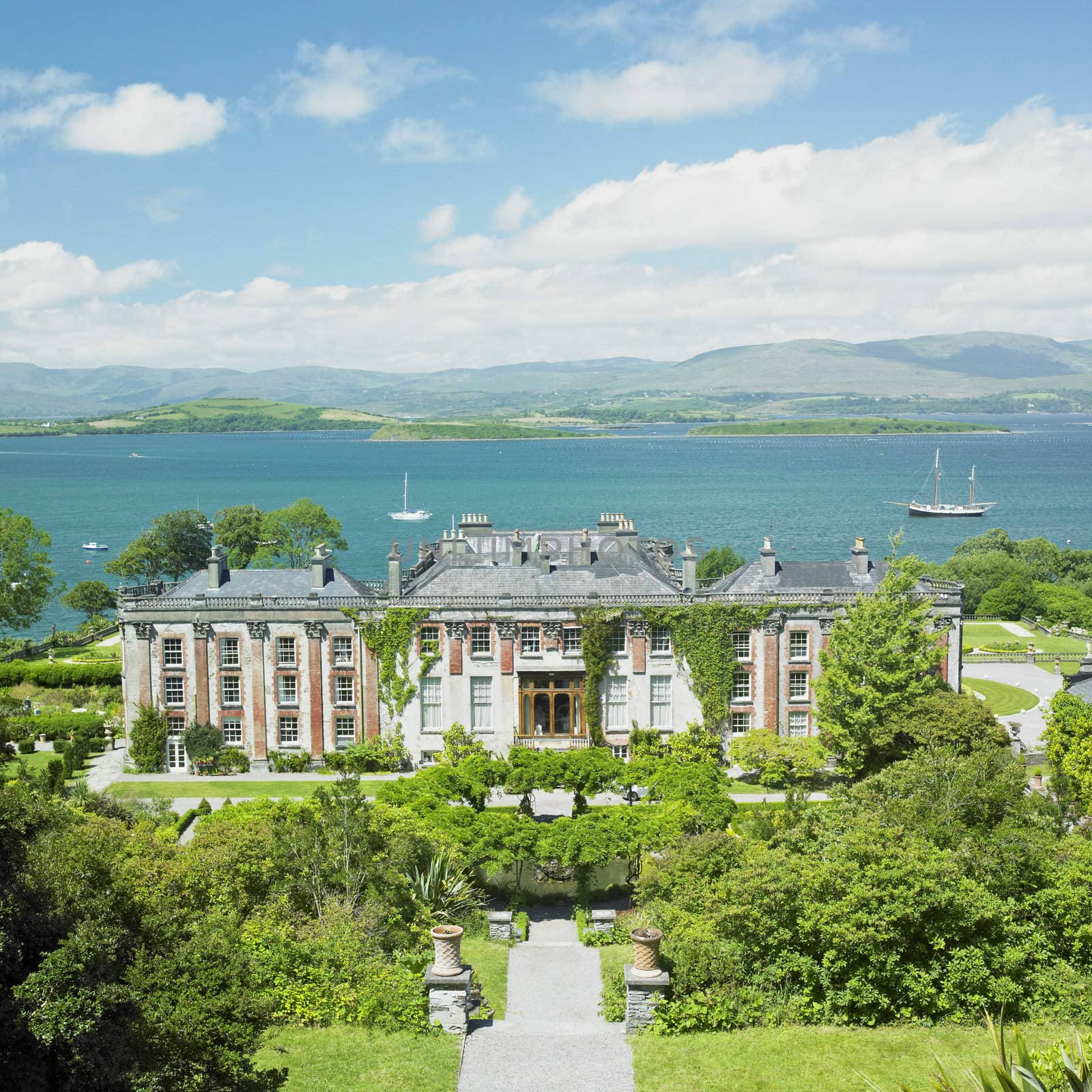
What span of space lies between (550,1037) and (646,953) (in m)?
3.01

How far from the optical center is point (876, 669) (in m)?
50.8

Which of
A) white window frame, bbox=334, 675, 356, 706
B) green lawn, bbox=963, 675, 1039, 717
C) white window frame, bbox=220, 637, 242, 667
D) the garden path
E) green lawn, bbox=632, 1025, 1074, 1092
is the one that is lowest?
green lawn, bbox=963, 675, 1039, 717

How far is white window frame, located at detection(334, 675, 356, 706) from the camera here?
55969 mm

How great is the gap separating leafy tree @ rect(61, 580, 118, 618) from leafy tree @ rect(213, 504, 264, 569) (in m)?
10.7

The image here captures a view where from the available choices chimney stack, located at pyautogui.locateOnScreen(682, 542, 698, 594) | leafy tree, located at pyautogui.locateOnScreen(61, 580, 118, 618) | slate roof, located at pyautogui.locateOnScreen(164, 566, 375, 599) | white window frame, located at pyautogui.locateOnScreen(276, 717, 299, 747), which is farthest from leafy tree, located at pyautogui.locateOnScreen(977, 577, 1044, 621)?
Result: leafy tree, located at pyautogui.locateOnScreen(61, 580, 118, 618)

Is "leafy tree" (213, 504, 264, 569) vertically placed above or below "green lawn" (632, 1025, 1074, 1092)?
above

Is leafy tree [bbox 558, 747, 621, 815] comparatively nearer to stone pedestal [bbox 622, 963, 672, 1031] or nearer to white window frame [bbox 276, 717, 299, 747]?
stone pedestal [bbox 622, 963, 672, 1031]

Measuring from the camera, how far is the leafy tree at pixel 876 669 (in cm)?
5047

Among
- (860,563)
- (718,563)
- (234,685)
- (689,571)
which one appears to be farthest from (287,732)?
(718,563)

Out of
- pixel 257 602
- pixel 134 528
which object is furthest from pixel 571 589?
pixel 134 528

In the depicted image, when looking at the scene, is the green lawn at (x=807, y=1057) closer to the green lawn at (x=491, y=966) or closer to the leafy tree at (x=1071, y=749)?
the green lawn at (x=491, y=966)

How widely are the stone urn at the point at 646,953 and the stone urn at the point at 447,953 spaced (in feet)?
14.1

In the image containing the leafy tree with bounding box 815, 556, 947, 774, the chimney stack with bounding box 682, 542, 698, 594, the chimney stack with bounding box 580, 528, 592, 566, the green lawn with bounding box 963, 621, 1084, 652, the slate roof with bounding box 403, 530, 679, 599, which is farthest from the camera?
the green lawn with bounding box 963, 621, 1084, 652

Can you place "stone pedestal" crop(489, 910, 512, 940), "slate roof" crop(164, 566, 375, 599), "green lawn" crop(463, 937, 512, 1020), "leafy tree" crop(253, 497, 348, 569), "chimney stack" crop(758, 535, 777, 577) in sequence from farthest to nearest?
"leafy tree" crop(253, 497, 348, 569) < "chimney stack" crop(758, 535, 777, 577) < "slate roof" crop(164, 566, 375, 599) < "stone pedestal" crop(489, 910, 512, 940) < "green lawn" crop(463, 937, 512, 1020)
